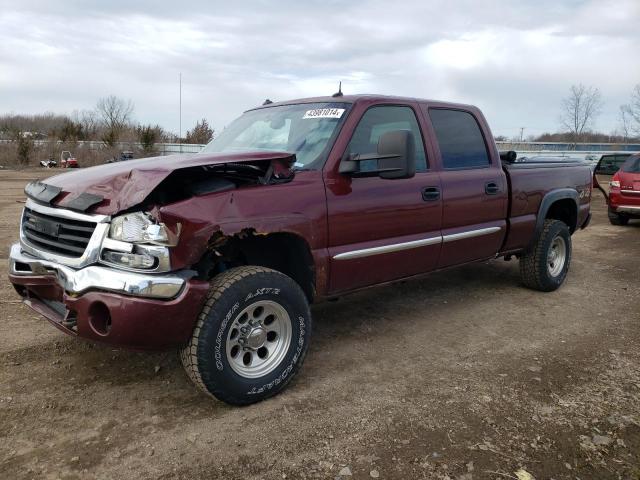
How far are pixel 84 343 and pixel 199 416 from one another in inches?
59.0

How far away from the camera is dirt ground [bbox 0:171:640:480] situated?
259cm

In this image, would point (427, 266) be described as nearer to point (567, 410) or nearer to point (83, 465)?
point (567, 410)

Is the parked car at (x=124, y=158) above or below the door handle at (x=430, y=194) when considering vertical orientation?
above

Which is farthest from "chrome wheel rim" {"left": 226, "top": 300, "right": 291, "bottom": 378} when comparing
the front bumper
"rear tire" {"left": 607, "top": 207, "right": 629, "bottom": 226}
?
"rear tire" {"left": 607, "top": 207, "right": 629, "bottom": 226}

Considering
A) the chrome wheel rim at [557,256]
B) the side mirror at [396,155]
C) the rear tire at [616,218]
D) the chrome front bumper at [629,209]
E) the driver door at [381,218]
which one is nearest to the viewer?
the side mirror at [396,155]

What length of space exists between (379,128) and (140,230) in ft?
6.89

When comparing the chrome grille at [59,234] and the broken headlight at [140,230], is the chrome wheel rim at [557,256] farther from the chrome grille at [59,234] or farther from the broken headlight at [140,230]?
the chrome grille at [59,234]

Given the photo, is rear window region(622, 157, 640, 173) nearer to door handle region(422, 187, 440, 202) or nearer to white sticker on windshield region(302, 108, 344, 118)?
door handle region(422, 187, 440, 202)

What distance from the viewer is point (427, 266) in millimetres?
4348

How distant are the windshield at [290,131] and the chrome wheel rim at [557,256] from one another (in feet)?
11.3

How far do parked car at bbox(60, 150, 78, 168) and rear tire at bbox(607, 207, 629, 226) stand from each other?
32849 mm

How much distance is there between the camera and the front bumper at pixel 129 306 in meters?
2.69

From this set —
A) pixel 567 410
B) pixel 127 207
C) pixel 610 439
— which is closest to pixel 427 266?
pixel 567 410

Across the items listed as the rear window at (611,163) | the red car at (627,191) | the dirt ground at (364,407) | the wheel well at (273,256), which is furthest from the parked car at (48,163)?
the wheel well at (273,256)
